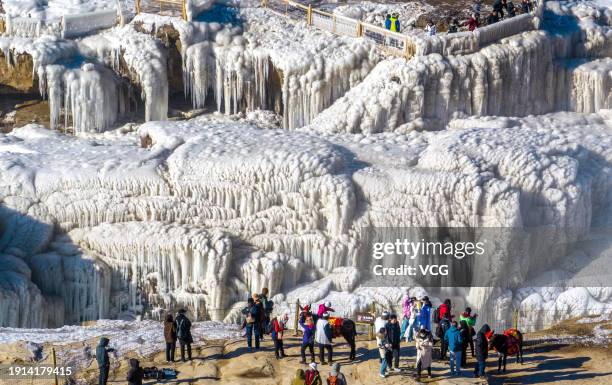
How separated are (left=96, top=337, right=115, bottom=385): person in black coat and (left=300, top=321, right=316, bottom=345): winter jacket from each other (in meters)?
4.62

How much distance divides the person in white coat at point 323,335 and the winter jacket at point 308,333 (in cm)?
12

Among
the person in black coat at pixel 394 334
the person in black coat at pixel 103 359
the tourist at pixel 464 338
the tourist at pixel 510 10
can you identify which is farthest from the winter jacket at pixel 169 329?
the tourist at pixel 510 10

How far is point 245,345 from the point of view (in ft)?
135

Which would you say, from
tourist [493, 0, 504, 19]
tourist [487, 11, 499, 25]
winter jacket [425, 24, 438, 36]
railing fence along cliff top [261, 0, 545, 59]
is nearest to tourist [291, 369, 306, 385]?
railing fence along cliff top [261, 0, 545, 59]

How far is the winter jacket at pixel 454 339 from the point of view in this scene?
38500 millimetres

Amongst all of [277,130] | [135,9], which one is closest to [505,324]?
[277,130]

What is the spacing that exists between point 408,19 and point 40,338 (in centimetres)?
2080

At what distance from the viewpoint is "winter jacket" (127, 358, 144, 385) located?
123ft

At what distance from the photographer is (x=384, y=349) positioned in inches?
1519

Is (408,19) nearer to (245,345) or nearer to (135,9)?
(135,9)

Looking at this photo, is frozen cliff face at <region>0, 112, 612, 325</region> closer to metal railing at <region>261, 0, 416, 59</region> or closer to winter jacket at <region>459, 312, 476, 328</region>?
metal railing at <region>261, 0, 416, 59</region>

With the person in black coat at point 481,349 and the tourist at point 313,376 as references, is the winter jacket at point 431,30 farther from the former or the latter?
the tourist at point 313,376

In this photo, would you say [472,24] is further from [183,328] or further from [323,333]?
[183,328]

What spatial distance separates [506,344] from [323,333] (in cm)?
437
